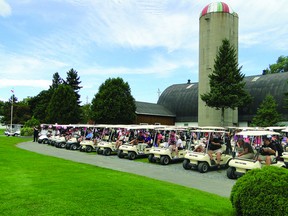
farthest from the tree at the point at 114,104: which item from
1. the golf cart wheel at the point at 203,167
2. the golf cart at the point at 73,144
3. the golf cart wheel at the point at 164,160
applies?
the golf cart wheel at the point at 203,167

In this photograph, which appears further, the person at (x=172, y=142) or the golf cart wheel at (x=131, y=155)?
the golf cart wheel at (x=131, y=155)

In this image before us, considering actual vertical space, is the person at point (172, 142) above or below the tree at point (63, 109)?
below

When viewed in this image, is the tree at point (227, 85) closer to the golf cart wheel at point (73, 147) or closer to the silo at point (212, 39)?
the silo at point (212, 39)

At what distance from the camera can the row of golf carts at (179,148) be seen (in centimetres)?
1204

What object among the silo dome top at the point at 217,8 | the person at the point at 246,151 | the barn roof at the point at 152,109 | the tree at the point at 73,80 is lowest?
the person at the point at 246,151

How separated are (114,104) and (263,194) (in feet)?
108

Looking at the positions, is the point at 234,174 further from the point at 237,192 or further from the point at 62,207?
the point at 62,207

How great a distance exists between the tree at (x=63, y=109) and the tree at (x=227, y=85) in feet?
76.8

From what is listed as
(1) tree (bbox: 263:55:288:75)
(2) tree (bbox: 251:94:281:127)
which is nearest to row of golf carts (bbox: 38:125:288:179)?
(2) tree (bbox: 251:94:281:127)

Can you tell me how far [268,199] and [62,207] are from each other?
410cm

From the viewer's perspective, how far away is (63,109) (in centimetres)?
4634

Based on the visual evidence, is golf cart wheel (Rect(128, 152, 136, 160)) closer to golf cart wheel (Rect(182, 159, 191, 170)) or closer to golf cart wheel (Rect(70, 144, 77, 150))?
golf cart wheel (Rect(182, 159, 191, 170))

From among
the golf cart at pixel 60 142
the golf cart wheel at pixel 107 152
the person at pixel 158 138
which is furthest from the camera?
the golf cart at pixel 60 142

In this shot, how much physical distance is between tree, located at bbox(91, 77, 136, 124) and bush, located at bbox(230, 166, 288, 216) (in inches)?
1261
